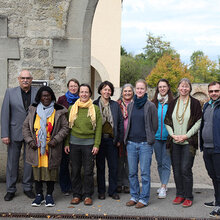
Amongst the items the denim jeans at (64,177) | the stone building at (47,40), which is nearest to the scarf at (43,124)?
the denim jeans at (64,177)

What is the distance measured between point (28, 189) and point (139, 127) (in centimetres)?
205

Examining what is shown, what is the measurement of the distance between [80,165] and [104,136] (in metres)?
0.57

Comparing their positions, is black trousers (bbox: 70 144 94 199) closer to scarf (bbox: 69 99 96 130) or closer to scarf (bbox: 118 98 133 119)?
scarf (bbox: 69 99 96 130)

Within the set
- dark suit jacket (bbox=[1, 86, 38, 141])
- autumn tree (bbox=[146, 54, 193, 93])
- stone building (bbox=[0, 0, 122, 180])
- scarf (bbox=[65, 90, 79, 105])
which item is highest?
autumn tree (bbox=[146, 54, 193, 93])

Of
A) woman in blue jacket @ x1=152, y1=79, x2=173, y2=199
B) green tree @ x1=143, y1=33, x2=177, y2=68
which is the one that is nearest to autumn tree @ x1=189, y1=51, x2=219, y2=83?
green tree @ x1=143, y1=33, x2=177, y2=68

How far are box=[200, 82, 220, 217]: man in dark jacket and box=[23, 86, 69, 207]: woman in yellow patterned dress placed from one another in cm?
198

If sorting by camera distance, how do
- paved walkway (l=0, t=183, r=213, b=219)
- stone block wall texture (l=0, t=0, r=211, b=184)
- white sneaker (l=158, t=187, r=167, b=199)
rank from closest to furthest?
1. paved walkway (l=0, t=183, r=213, b=219)
2. white sneaker (l=158, t=187, r=167, b=199)
3. stone block wall texture (l=0, t=0, r=211, b=184)

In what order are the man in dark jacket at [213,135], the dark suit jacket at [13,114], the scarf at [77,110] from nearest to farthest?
the man in dark jacket at [213,135], the scarf at [77,110], the dark suit jacket at [13,114]

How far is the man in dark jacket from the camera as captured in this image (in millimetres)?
4633

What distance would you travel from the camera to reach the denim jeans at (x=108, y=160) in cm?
528

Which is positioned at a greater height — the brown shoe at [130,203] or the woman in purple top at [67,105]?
the woman in purple top at [67,105]

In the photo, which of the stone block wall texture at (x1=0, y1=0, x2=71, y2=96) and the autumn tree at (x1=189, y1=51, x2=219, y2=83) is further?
the autumn tree at (x1=189, y1=51, x2=219, y2=83)

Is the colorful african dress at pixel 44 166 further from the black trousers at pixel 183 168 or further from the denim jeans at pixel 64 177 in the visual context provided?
the black trousers at pixel 183 168

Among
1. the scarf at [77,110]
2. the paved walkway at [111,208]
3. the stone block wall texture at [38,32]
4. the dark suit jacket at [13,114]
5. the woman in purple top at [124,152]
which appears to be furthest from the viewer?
the stone block wall texture at [38,32]
